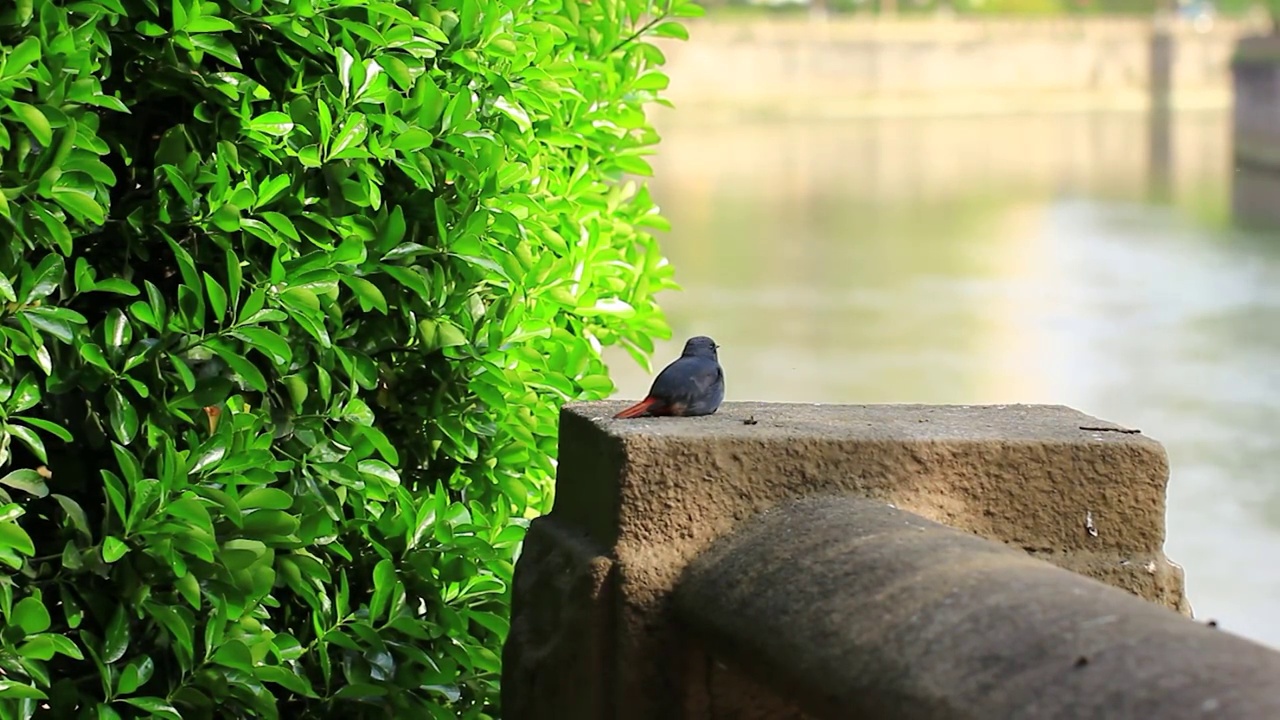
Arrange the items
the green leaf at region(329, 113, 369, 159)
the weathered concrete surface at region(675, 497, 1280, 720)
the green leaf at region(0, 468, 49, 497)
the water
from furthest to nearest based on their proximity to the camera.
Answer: the water
the green leaf at region(329, 113, 369, 159)
the green leaf at region(0, 468, 49, 497)
the weathered concrete surface at region(675, 497, 1280, 720)

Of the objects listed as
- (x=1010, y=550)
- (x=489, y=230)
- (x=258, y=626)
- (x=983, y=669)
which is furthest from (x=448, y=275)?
(x=983, y=669)

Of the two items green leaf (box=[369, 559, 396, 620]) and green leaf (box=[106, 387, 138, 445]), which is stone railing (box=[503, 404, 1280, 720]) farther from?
green leaf (box=[106, 387, 138, 445])

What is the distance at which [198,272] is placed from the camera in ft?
6.73

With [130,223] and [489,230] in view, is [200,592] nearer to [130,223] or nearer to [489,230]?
[130,223]

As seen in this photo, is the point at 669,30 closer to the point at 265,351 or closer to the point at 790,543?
the point at 265,351

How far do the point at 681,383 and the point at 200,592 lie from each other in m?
0.59

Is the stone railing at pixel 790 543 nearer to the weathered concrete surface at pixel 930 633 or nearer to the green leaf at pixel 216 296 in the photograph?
the weathered concrete surface at pixel 930 633

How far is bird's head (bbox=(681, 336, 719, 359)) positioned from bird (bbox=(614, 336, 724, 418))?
0.20ft

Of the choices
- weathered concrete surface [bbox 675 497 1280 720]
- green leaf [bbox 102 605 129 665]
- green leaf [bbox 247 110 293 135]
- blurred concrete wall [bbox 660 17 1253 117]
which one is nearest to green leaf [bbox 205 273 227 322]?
green leaf [bbox 247 110 293 135]

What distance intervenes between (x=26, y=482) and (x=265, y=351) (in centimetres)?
30

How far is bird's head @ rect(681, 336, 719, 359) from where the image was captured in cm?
206

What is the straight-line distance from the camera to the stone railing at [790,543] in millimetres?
1524

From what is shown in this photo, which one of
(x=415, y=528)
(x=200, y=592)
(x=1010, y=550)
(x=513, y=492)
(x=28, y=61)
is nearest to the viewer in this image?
(x=1010, y=550)

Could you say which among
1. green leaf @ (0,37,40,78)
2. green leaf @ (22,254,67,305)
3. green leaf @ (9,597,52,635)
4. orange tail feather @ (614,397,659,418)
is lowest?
green leaf @ (9,597,52,635)
